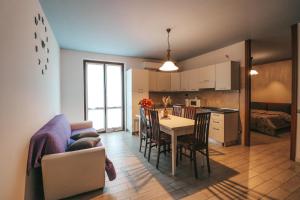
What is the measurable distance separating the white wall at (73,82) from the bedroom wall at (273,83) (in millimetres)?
6713

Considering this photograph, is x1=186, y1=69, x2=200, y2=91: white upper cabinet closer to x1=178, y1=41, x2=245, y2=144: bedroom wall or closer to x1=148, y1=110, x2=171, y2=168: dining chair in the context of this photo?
x1=178, y1=41, x2=245, y2=144: bedroom wall

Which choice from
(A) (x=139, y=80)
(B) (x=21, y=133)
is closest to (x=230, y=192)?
(B) (x=21, y=133)

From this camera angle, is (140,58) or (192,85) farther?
(140,58)

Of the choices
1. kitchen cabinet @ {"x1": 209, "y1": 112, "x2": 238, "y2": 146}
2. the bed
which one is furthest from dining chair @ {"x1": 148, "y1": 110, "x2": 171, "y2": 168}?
the bed

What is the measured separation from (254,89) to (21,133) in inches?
314

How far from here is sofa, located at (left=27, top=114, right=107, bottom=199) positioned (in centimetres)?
174

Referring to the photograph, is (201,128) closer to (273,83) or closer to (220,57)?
(220,57)

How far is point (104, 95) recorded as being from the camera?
5102 mm

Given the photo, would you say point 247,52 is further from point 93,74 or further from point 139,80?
point 93,74

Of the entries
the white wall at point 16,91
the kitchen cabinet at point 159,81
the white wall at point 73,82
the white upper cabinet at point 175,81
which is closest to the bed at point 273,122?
the white upper cabinet at point 175,81

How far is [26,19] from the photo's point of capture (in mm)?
1658

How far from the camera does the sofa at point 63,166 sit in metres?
1.74

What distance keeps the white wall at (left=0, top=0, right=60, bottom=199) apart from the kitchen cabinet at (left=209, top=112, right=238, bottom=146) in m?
3.68

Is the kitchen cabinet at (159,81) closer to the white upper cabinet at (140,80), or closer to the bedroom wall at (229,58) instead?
the white upper cabinet at (140,80)
